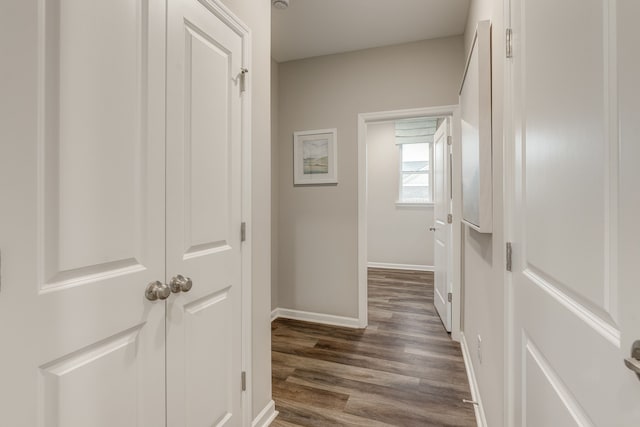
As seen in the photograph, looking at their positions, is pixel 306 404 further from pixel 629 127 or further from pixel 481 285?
pixel 629 127

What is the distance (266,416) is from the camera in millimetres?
1764

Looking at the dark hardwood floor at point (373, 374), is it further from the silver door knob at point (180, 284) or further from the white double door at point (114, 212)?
the silver door knob at point (180, 284)

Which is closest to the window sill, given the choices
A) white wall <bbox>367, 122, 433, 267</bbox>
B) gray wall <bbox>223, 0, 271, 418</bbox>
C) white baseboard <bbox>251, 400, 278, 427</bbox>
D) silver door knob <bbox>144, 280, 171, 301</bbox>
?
white wall <bbox>367, 122, 433, 267</bbox>

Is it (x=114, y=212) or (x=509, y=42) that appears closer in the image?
(x=114, y=212)

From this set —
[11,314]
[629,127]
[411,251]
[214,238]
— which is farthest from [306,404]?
[411,251]

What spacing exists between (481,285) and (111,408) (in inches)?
72.2

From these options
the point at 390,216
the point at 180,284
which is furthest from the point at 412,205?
the point at 180,284

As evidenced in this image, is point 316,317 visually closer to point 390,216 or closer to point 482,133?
point 482,133

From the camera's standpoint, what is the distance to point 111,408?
2.99 ft

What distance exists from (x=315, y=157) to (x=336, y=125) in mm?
396

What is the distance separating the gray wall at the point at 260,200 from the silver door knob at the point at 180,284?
52 cm

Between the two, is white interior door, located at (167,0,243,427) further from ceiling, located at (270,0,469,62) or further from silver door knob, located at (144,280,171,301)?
ceiling, located at (270,0,469,62)

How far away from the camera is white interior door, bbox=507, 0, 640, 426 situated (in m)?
0.49

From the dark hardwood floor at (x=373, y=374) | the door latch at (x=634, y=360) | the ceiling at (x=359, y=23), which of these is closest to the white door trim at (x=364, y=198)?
Answer: the dark hardwood floor at (x=373, y=374)
